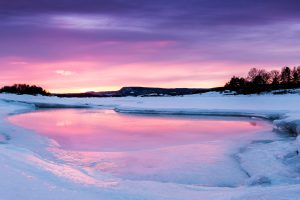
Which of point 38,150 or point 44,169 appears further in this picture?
point 38,150

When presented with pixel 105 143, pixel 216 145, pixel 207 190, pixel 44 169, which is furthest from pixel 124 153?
pixel 207 190

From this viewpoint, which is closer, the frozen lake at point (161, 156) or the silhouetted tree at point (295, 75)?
the frozen lake at point (161, 156)

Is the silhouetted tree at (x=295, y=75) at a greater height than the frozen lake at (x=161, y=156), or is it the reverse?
the silhouetted tree at (x=295, y=75)

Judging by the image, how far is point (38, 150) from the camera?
34.9 feet

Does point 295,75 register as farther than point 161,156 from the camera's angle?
Yes

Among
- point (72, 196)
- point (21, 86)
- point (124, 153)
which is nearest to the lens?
point (72, 196)

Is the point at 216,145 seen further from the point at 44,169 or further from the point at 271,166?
the point at 44,169

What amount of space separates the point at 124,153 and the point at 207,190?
185 inches

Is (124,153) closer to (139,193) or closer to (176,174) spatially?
(176,174)

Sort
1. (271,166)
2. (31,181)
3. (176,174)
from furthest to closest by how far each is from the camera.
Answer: (271,166) → (176,174) → (31,181)

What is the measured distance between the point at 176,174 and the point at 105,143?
519cm

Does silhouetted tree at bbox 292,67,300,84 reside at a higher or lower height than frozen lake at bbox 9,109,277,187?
higher

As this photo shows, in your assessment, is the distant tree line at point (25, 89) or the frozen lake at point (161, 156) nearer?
the frozen lake at point (161, 156)

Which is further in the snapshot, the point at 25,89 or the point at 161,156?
the point at 25,89
